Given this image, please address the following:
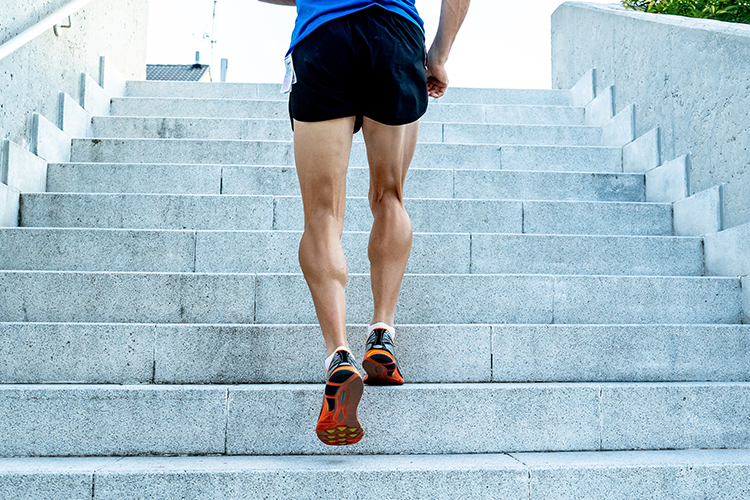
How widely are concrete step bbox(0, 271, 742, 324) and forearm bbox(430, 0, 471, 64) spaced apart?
3.20 ft

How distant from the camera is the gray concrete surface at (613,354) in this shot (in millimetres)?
2441

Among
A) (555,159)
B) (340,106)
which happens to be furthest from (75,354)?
(555,159)

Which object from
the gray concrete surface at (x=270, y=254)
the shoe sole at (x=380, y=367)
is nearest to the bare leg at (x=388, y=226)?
the shoe sole at (x=380, y=367)

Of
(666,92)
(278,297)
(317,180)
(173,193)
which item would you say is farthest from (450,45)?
(666,92)

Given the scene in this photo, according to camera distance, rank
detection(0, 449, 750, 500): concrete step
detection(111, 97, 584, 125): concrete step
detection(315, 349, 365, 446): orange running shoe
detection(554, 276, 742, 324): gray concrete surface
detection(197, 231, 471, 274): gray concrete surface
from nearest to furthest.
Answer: detection(315, 349, 365, 446): orange running shoe < detection(0, 449, 750, 500): concrete step < detection(554, 276, 742, 324): gray concrete surface < detection(197, 231, 471, 274): gray concrete surface < detection(111, 97, 584, 125): concrete step

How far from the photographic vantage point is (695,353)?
98.6 inches

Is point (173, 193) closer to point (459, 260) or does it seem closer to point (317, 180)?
point (459, 260)

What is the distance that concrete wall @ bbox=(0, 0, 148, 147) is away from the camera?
3.61 metres

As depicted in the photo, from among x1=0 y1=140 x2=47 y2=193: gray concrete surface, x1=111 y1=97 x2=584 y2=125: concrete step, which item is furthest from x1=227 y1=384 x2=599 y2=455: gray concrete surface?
x1=111 y1=97 x2=584 y2=125: concrete step

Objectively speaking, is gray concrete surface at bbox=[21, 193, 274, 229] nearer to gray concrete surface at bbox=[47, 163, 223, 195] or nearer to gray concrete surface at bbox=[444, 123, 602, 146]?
gray concrete surface at bbox=[47, 163, 223, 195]

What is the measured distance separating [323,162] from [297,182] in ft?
6.15

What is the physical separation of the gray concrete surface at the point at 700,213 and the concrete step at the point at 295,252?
158mm

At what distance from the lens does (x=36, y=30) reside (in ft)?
11.9

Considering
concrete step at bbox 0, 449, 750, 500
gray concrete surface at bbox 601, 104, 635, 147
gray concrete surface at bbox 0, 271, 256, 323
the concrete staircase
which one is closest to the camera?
concrete step at bbox 0, 449, 750, 500
